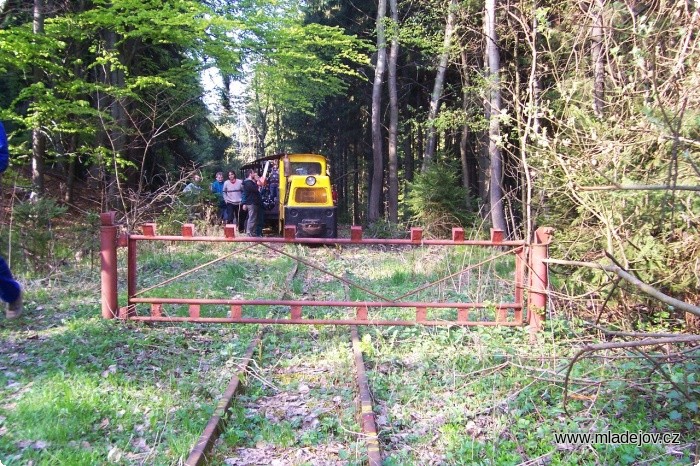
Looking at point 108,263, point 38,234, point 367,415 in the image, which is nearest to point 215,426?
point 367,415

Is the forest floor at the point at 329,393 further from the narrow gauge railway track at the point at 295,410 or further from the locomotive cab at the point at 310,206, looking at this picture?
the locomotive cab at the point at 310,206

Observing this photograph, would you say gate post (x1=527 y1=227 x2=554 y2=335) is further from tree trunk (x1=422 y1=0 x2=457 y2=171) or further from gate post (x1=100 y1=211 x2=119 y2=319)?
tree trunk (x1=422 y1=0 x2=457 y2=171)

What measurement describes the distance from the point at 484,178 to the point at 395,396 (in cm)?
1713

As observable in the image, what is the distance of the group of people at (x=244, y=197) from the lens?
1491cm

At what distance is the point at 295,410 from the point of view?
4.52 metres

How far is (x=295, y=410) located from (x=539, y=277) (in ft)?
10.1

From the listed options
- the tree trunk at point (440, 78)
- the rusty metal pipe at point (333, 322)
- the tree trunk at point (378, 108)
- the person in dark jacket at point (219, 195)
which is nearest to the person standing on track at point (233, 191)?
the person in dark jacket at point (219, 195)

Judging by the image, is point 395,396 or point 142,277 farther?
point 142,277

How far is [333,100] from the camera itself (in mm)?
30812

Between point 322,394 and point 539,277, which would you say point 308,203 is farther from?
point 322,394

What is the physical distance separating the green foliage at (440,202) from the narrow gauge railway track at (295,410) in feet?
37.1

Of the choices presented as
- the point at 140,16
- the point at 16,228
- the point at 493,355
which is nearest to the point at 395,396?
the point at 493,355

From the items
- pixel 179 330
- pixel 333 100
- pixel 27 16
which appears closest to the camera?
pixel 179 330

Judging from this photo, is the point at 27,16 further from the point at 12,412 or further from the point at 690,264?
the point at 690,264
